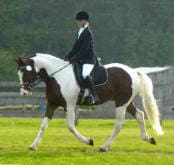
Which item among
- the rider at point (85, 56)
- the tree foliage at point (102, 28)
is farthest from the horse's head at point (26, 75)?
the tree foliage at point (102, 28)

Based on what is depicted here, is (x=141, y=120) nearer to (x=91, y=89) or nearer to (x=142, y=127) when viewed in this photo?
(x=142, y=127)

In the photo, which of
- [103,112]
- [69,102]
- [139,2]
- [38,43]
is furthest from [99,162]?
[139,2]

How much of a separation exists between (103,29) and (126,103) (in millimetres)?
56627

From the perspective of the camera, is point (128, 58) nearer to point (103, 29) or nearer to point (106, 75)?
point (103, 29)

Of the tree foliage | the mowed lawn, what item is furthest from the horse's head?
the tree foliage

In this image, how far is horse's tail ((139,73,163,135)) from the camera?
15.3 meters

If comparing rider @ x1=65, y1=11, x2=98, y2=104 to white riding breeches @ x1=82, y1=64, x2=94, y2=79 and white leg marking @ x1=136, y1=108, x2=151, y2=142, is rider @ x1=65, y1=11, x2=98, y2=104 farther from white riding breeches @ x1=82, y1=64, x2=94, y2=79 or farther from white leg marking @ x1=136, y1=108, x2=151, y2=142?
Answer: white leg marking @ x1=136, y1=108, x2=151, y2=142

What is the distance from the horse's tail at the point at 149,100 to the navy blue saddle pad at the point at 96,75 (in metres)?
1.05

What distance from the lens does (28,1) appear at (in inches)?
2707

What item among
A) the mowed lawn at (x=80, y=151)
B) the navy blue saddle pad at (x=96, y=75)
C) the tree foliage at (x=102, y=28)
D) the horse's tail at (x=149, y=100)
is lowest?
the tree foliage at (x=102, y=28)

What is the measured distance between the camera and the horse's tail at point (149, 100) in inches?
601

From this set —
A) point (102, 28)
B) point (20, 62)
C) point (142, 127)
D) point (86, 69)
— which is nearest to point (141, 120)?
point (142, 127)

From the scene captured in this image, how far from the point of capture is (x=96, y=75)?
14.5m

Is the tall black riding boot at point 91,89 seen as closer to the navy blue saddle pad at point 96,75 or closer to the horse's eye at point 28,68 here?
the navy blue saddle pad at point 96,75
